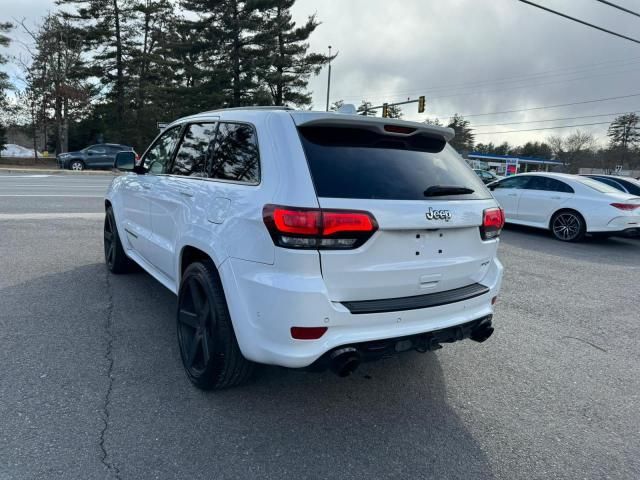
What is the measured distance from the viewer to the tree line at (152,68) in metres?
35.1

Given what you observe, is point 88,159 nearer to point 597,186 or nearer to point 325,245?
point 597,186

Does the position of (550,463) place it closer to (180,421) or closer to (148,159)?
(180,421)

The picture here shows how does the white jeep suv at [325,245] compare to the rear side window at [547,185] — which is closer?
the white jeep suv at [325,245]

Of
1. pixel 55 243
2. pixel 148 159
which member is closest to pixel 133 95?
pixel 55 243

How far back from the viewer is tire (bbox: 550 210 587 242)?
946 centimetres

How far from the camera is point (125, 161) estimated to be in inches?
192

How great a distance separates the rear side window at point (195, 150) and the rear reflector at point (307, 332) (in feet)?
4.81

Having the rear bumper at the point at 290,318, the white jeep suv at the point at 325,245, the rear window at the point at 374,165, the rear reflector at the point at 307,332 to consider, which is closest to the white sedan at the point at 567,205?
the white jeep suv at the point at 325,245

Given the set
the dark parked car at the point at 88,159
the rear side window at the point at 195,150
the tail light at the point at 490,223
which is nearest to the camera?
the tail light at the point at 490,223

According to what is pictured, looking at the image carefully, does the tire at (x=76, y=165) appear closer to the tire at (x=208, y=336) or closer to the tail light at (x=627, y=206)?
the tail light at (x=627, y=206)

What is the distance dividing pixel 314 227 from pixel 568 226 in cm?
925

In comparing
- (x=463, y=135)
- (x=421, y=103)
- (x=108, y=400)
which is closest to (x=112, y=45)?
(x=421, y=103)

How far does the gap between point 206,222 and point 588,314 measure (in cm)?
430

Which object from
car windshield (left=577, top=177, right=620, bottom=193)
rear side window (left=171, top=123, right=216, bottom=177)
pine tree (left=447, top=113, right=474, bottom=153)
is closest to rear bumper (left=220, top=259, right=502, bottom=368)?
rear side window (left=171, top=123, right=216, bottom=177)
